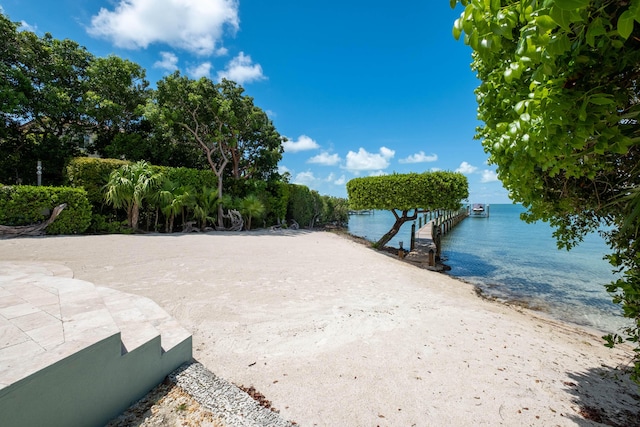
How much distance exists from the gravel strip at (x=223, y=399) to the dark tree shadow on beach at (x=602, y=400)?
9.12ft

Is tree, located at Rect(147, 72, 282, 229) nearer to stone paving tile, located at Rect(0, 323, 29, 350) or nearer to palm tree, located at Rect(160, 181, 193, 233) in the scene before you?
palm tree, located at Rect(160, 181, 193, 233)

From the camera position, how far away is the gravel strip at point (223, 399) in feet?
6.75

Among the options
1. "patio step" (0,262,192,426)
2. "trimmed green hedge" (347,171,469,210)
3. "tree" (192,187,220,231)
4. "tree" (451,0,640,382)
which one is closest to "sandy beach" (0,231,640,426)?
"patio step" (0,262,192,426)

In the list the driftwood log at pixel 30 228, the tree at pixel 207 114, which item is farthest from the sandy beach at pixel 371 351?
the tree at pixel 207 114

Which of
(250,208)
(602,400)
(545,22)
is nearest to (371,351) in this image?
(602,400)

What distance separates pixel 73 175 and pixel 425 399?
1472cm

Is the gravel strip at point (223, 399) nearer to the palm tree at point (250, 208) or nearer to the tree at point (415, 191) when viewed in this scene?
the tree at point (415, 191)

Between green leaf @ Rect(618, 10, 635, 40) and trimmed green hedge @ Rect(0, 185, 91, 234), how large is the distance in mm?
13816

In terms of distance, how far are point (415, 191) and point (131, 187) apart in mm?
13358

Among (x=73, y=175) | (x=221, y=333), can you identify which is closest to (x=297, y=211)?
(x=73, y=175)

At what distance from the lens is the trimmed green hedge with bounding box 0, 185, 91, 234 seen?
9.02 metres

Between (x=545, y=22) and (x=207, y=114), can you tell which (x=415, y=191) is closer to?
(x=207, y=114)

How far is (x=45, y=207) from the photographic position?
31.6ft

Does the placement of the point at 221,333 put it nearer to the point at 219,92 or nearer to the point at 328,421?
the point at 328,421
